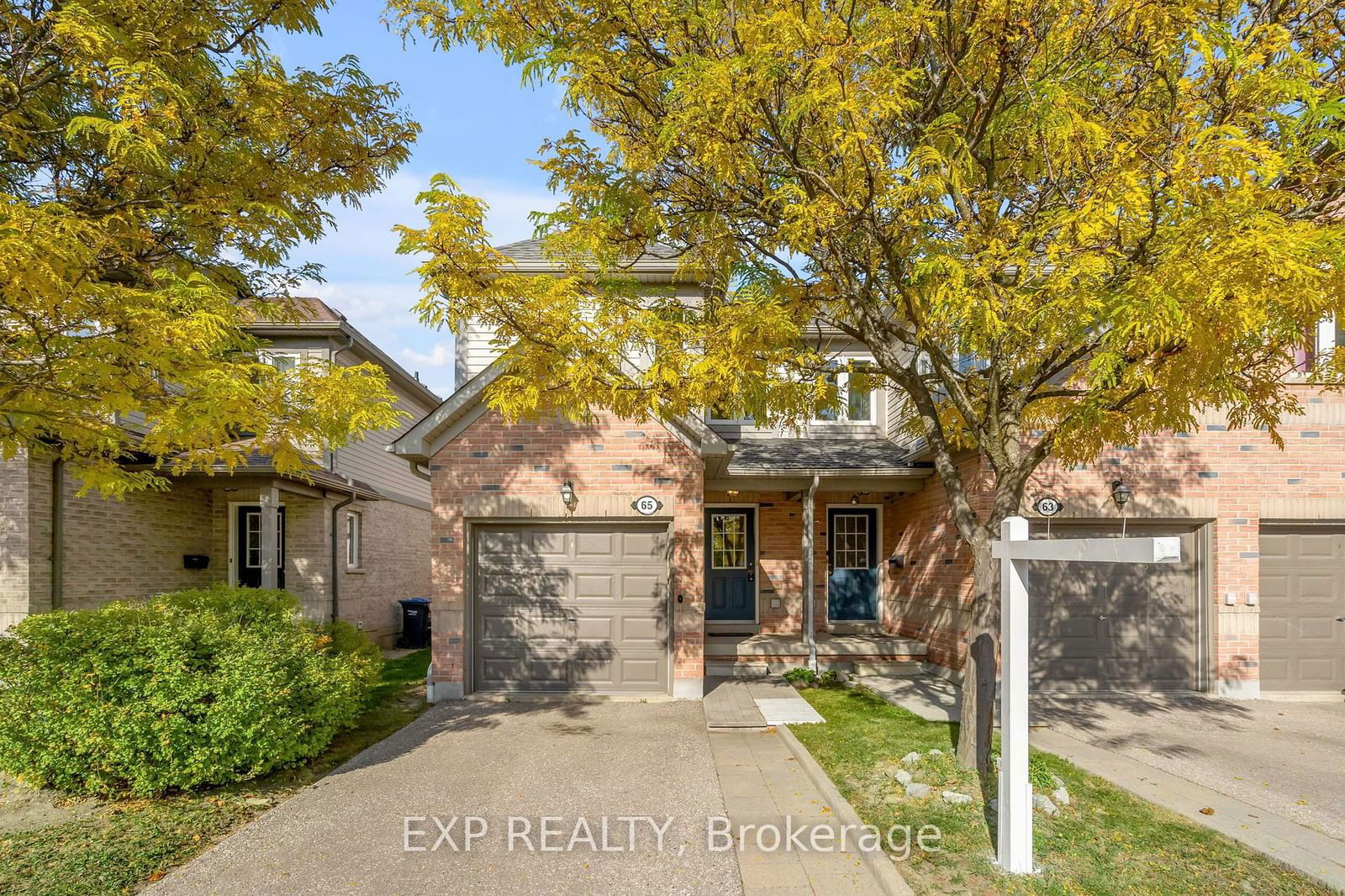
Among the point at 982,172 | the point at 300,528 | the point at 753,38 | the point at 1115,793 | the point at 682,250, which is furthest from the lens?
the point at 300,528

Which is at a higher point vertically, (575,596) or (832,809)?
(575,596)

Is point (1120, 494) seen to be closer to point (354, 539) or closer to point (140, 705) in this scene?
point (140, 705)

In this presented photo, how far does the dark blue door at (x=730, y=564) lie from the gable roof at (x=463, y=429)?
13.6 feet

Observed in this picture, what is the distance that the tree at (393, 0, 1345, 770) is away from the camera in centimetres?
448

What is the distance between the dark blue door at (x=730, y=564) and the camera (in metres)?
13.3

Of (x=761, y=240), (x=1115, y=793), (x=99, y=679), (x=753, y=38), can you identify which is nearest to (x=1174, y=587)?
(x=1115, y=793)

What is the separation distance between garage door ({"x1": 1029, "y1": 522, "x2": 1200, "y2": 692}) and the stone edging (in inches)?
169

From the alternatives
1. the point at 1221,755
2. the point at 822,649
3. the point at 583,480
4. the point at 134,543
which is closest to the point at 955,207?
the point at 583,480

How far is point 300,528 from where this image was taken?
1341cm

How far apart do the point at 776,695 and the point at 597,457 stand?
404 centimetres

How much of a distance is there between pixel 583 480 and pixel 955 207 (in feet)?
18.3

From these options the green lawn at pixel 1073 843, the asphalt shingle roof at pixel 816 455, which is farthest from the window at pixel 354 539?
the green lawn at pixel 1073 843

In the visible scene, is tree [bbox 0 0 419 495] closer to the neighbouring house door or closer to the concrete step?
the neighbouring house door

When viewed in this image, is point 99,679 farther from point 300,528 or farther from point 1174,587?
point 1174,587
